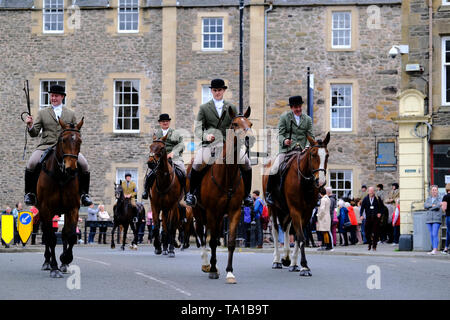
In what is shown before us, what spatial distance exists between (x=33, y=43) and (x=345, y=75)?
14.5m

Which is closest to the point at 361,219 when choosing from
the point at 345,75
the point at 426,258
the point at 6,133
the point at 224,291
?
the point at 345,75

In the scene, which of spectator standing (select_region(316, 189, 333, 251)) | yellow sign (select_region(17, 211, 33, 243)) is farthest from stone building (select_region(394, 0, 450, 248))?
yellow sign (select_region(17, 211, 33, 243))

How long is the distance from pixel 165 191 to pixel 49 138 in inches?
226

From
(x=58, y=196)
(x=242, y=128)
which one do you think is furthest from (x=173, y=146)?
(x=242, y=128)

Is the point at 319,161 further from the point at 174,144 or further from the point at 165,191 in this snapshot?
the point at 174,144

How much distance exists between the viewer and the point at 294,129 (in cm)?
1662

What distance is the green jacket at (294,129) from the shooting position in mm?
16578

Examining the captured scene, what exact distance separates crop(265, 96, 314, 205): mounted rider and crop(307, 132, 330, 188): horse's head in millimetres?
1196

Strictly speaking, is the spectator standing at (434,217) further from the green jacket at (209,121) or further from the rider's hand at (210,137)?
the rider's hand at (210,137)

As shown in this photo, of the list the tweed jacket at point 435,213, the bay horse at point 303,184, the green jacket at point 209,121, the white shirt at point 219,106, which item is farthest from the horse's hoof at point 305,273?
the tweed jacket at point 435,213

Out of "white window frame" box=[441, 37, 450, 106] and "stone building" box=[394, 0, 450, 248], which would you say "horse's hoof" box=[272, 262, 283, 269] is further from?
"white window frame" box=[441, 37, 450, 106]

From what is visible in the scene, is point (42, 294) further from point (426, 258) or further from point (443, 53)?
point (443, 53)

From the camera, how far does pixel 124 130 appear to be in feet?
135

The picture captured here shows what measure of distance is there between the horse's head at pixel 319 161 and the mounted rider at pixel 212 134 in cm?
120
